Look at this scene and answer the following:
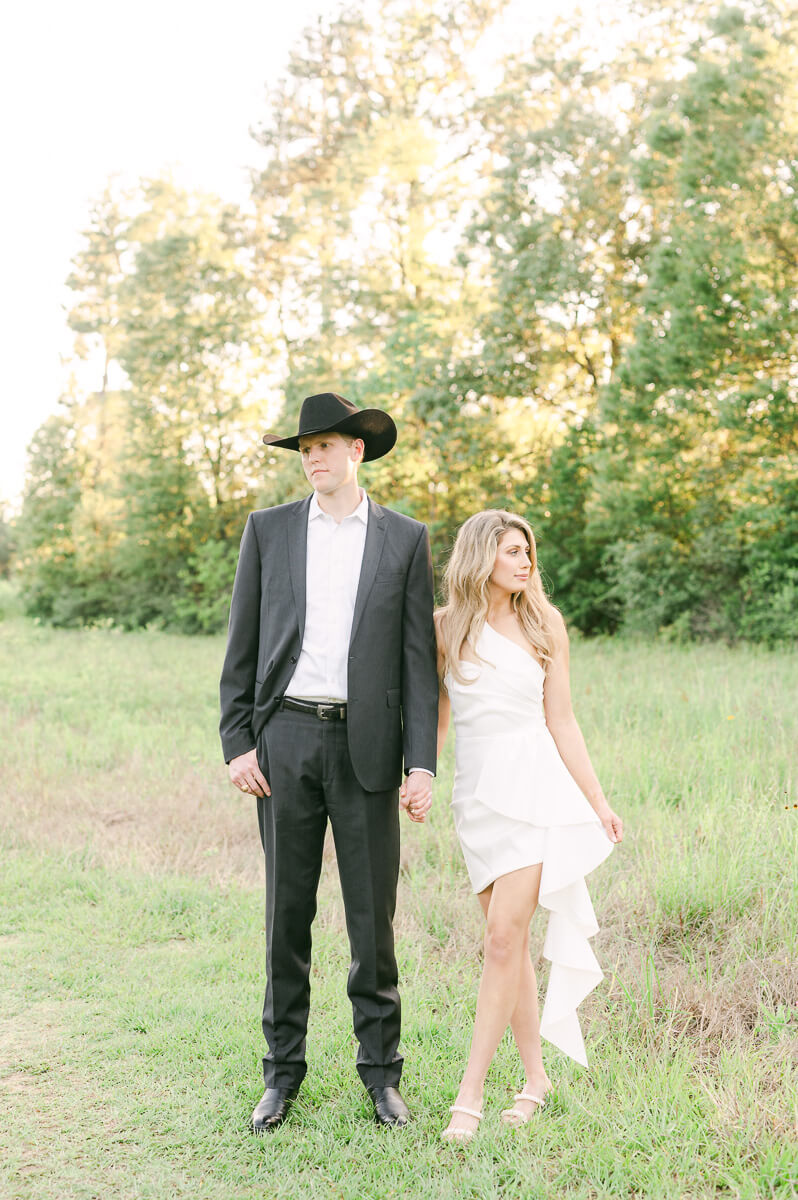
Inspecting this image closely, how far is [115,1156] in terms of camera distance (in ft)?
11.7

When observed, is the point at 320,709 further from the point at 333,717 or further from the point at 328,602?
the point at 328,602

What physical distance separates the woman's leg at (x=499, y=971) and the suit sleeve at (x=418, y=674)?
1.61 ft

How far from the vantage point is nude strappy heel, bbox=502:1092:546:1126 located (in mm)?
3592

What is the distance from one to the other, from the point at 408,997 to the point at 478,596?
2106 millimetres

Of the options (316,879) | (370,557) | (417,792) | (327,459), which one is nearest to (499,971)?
(417,792)

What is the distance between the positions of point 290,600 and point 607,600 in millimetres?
17745

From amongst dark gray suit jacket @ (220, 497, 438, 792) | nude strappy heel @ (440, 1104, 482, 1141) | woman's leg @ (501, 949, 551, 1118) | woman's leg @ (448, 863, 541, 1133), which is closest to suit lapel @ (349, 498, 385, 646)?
dark gray suit jacket @ (220, 497, 438, 792)

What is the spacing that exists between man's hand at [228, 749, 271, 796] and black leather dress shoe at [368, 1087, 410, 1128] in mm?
1123

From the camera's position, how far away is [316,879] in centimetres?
387

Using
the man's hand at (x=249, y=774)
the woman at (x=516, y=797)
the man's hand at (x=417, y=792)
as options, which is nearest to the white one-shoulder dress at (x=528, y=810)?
the woman at (x=516, y=797)

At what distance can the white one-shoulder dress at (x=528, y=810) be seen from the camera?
3541 millimetres

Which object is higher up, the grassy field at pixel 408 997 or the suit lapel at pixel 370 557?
the suit lapel at pixel 370 557

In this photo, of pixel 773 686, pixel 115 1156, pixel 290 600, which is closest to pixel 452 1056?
pixel 115 1156

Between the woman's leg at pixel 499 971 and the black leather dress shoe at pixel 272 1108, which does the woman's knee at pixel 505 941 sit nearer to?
the woman's leg at pixel 499 971
